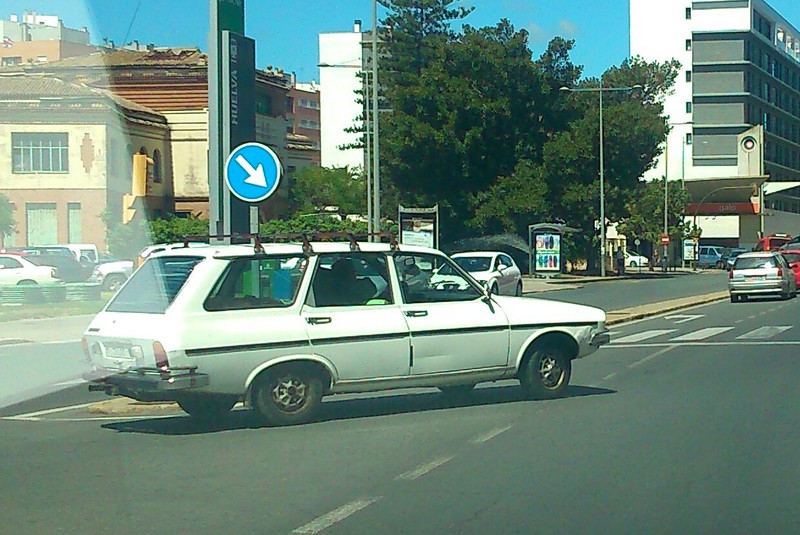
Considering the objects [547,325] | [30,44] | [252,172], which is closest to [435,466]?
[547,325]

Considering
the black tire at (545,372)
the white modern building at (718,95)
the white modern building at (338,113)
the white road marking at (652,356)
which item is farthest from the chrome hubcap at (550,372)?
the white modern building at (338,113)

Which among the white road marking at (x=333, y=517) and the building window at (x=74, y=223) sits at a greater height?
the building window at (x=74, y=223)

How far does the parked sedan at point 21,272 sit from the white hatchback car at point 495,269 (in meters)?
12.9

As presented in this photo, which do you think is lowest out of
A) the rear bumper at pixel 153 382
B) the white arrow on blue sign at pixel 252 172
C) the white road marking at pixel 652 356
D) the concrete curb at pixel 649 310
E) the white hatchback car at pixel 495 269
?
the white road marking at pixel 652 356

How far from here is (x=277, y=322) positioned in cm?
1031

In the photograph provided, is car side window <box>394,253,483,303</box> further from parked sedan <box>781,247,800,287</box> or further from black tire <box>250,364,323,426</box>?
parked sedan <box>781,247,800,287</box>

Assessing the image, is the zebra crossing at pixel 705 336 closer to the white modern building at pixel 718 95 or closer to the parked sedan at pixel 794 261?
the parked sedan at pixel 794 261

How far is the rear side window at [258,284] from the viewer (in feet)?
33.7

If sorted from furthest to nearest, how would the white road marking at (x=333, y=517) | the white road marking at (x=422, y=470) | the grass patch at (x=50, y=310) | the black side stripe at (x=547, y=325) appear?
1. the grass patch at (x=50, y=310)
2. the black side stripe at (x=547, y=325)
3. the white road marking at (x=422, y=470)
4. the white road marking at (x=333, y=517)

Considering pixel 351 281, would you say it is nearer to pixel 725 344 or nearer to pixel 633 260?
pixel 725 344

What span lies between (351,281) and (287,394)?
1.25 m

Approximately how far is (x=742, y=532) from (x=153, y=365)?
5272 millimetres

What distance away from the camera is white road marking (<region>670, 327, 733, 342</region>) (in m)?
19.9

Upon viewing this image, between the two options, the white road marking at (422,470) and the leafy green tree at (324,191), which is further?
the leafy green tree at (324,191)
